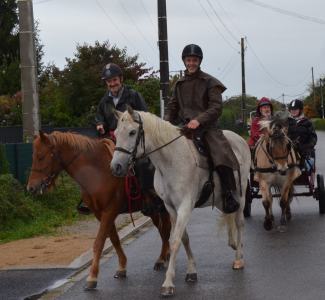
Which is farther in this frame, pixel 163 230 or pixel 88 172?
pixel 163 230

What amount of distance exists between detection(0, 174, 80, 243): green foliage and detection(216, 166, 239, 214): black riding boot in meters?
4.48

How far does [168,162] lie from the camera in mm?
7875

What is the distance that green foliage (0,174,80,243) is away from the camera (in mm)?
12625

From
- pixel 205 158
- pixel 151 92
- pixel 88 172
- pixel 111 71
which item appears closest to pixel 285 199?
pixel 205 158

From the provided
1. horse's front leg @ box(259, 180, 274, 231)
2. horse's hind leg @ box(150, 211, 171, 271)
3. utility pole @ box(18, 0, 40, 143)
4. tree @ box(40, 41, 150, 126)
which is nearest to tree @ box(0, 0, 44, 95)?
tree @ box(40, 41, 150, 126)

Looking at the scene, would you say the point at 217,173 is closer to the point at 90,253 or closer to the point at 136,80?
the point at 90,253

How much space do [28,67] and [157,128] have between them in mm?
6994

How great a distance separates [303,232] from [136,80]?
77.4 ft

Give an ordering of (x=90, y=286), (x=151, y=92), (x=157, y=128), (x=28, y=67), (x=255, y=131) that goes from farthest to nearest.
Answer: (x=151, y=92), (x=28, y=67), (x=255, y=131), (x=90, y=286), (x=157, y=128)

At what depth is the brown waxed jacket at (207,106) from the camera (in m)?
8.36

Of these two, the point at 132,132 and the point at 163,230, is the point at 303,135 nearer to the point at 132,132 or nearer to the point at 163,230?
the point at 163,230

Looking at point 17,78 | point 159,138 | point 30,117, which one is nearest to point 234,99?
point 17,78

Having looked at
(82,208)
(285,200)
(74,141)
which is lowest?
(285,200)

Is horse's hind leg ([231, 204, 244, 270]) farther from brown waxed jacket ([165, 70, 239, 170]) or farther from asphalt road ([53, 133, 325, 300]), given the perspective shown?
brown waxed jacket ([165, 70, 239, 170])
